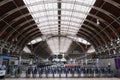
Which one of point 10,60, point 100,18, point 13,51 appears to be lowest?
point 10,60

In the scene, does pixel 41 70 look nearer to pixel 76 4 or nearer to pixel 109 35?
pixel 76 4

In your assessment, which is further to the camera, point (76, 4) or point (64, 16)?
point (64, 16)

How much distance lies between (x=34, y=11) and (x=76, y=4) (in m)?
9.09

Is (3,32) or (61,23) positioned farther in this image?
(61,23)

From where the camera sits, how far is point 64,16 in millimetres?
38344

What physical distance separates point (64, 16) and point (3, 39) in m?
15.5

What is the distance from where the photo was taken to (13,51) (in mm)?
39719

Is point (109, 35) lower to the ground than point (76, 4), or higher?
lower

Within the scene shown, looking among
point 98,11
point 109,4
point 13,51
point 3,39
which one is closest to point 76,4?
point 98,11

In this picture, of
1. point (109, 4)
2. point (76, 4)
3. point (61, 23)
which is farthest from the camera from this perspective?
point (61, 23)

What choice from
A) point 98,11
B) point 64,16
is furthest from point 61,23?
point 98,11

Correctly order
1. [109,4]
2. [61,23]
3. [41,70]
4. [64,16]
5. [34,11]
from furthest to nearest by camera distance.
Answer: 1. [61,23]
2. [64,16]
3. [34,11]
4. [41,70]
5. [109,4]

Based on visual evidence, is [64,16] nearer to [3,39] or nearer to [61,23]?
[61,23]

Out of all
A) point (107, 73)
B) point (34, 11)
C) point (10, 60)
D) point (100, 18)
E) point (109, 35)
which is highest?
point (34, 11)
